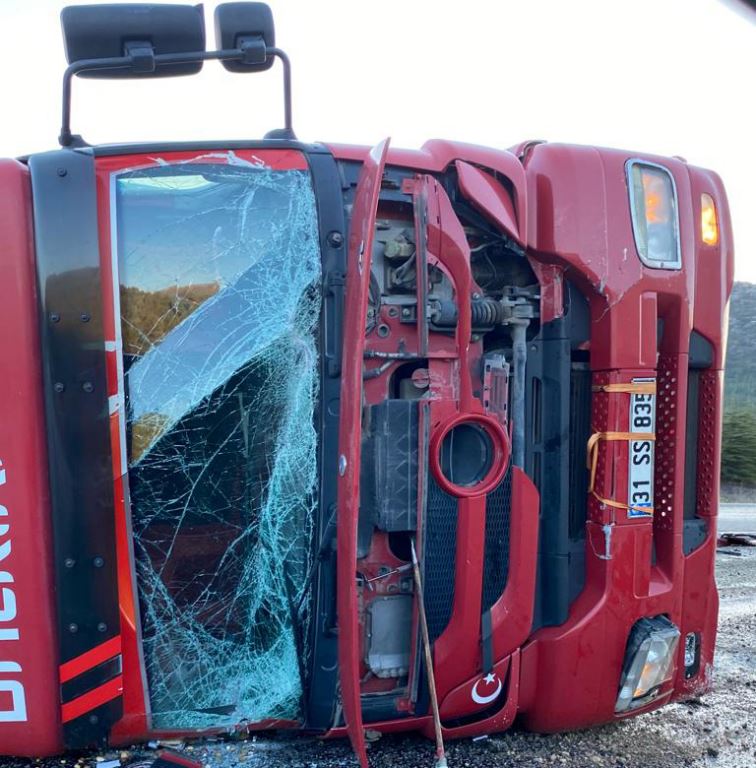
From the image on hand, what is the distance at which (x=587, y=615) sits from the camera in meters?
2.29

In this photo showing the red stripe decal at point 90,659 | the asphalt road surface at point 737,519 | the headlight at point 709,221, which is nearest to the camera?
the red stripe decal at point 90,659

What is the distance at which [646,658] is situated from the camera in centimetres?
229

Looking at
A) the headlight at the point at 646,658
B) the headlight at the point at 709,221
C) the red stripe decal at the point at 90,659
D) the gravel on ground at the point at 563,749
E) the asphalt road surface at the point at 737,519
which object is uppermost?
the headlight at the point at 709,221

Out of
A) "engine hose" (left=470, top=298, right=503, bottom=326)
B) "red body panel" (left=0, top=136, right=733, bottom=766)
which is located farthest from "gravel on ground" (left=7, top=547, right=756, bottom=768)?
"engine hose" (left=470, top=298, right=503, bottom=326)

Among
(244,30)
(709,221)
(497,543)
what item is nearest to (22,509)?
(497,543)

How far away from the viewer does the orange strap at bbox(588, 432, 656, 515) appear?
2.32 m

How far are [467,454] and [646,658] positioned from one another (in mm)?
862

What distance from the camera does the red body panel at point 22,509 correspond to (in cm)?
191

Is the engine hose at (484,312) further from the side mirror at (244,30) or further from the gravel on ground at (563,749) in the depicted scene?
the gravel on ground at (563,749)

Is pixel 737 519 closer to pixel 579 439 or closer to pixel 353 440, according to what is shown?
pixel 579 439

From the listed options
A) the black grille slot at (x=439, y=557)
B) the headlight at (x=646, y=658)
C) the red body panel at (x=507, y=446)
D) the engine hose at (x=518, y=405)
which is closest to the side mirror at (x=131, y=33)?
the red body panel at (x=507, y=446)

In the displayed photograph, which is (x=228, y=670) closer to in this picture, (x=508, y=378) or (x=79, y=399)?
(x=79, y=399)

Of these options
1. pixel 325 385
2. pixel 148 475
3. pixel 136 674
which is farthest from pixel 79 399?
pixel 136 674

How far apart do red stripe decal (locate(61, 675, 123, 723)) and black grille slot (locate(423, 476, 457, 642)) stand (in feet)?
2.99
